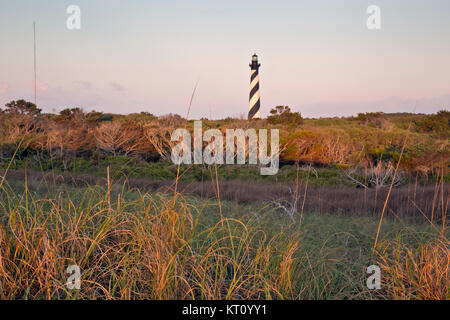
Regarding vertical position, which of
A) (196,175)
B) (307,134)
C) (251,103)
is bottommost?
(196,175)

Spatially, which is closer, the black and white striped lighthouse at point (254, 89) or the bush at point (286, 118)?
the bush at point (286, 118)

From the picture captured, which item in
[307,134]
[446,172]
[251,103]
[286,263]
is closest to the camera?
[286,263]

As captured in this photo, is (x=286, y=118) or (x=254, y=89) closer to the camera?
(x=286, y=118)

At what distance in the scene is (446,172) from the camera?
11938 millimetres

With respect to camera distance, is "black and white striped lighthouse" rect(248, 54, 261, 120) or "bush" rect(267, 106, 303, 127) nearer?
"bush" rect(267, 106, 303, 127)

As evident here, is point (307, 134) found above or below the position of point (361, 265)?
above
